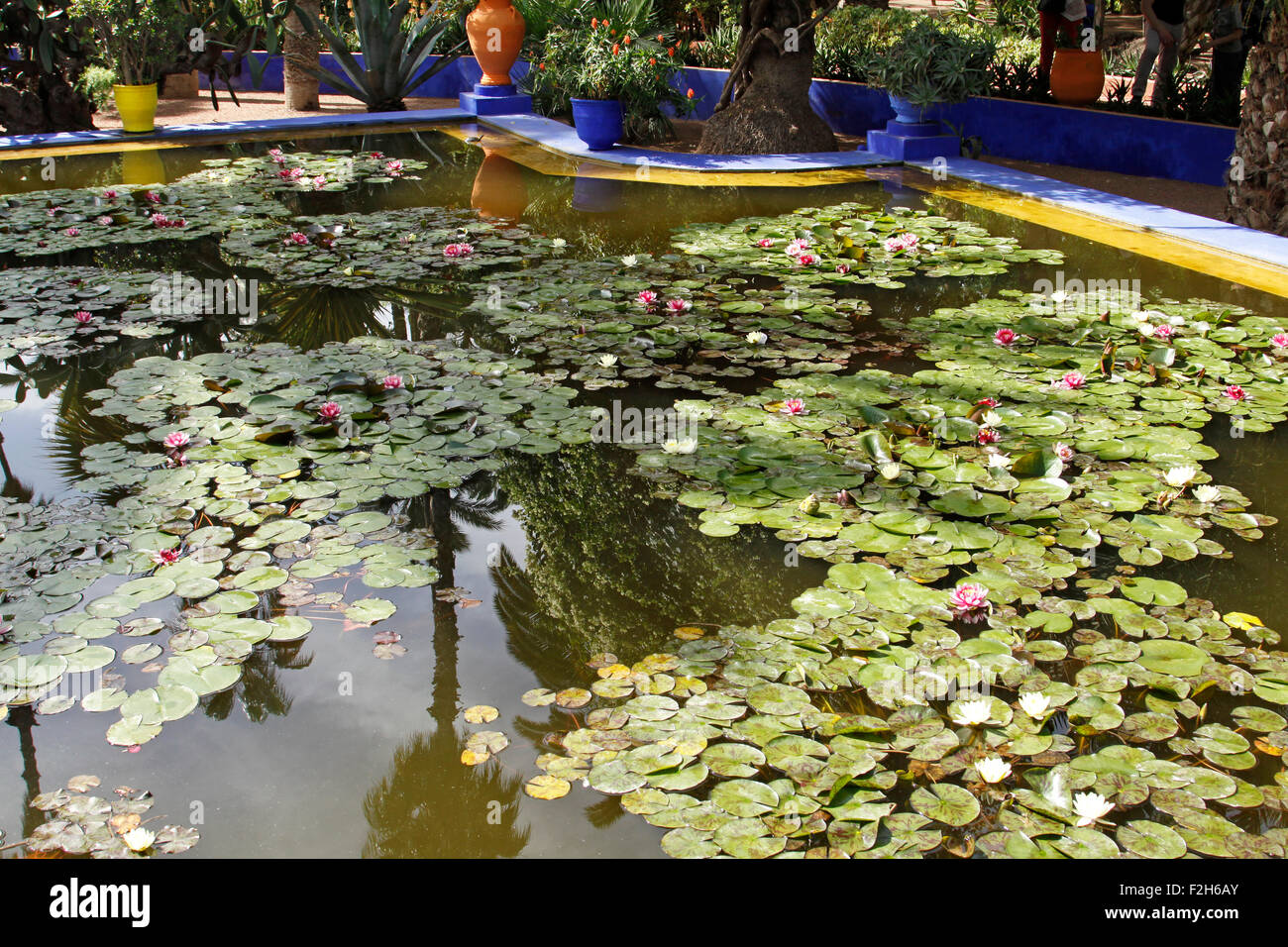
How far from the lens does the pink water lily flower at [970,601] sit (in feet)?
8.98

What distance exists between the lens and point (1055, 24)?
993cm

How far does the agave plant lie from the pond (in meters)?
6.70

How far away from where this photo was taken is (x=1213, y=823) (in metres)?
2.12

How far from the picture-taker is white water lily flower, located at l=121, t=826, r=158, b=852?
2.07 metres

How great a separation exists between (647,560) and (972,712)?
1.17m

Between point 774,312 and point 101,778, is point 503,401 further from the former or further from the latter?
point 101,778

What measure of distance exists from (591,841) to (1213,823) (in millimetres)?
1232

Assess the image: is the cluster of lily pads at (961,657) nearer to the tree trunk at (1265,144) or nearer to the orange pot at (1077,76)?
the tree trunk at (1265,144)

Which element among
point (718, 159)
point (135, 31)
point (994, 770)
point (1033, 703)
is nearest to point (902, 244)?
point (718, 159)

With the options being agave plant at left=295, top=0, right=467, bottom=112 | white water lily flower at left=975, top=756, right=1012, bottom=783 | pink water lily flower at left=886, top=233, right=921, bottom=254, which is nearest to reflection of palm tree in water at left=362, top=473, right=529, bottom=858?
white water lily flower at left=975, top=756, right=1012, bottom=783

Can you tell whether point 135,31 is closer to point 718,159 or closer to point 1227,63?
point 718,159

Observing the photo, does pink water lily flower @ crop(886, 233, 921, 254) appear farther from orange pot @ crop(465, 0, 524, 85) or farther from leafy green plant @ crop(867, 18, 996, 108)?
orange pot @ crop(465, 0, 524, 85)
